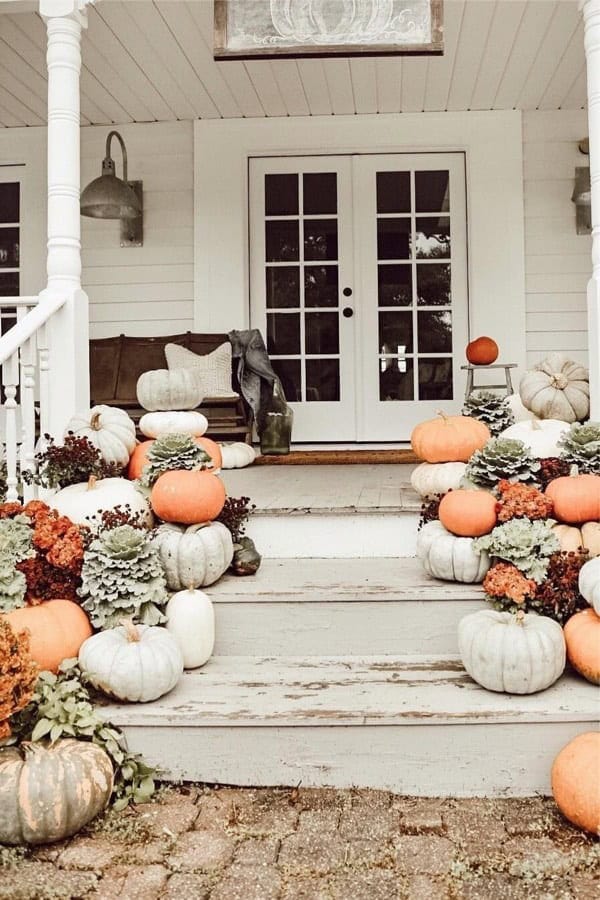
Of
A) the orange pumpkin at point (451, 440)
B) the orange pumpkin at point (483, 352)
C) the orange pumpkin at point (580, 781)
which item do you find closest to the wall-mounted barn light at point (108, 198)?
the orange pumpkin at point (483, 352)

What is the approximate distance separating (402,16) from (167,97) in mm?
2539

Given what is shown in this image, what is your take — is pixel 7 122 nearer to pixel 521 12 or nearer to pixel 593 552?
pixel 521 12

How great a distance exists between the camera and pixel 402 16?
3176mm

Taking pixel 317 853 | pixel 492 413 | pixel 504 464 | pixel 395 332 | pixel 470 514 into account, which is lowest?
pixel 317 853

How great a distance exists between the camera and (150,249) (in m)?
5.75

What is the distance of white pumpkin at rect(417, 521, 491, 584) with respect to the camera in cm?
267

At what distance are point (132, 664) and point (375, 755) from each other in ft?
2.20

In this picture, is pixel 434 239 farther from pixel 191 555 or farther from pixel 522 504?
pixel 191 555

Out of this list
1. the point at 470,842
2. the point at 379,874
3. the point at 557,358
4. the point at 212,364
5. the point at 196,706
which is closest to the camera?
the point at 379,874

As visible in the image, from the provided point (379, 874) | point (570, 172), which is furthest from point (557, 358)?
point (379, 874)

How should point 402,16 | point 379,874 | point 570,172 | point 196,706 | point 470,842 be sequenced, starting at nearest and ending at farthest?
point 379,874 → point 470,842 → point 196,706 → point 402,16 → point 570,172

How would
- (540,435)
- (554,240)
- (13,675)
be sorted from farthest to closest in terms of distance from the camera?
(554,240) < (540,435) < (13,675)

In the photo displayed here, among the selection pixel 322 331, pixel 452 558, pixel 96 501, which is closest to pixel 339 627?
pixel 452 558

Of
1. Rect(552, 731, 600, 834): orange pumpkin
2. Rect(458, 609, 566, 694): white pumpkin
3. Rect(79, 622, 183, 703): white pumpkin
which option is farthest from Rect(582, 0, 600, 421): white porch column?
Rect(79, 622, 183, 703): white pumpkin
